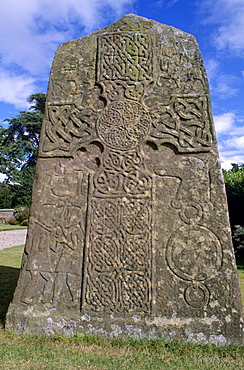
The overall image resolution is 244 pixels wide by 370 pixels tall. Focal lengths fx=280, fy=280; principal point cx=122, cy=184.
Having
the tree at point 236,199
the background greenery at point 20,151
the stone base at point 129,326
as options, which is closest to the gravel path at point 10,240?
the stone base at point 129,326

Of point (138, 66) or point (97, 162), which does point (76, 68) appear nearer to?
point (138, 66)

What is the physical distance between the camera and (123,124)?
11.5 ft

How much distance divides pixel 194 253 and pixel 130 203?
2.96 feet

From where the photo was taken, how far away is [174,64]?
145 inches

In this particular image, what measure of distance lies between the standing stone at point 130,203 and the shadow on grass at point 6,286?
852 mm

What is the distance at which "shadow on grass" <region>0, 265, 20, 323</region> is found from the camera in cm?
378

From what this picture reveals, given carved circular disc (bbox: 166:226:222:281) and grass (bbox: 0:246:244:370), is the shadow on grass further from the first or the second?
carved circular disc (bbox: 166:226:222:281)

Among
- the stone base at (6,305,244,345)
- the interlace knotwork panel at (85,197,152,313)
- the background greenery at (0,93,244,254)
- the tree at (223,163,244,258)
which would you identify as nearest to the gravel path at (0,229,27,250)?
the stone base at (6,305,244,345)

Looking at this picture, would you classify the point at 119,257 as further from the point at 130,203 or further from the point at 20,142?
the point at 20,142

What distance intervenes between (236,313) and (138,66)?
3.14 m

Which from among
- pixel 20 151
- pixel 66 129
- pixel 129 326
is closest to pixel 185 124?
pixel 66 129

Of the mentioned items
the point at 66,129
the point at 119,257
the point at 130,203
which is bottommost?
the point at 119,257

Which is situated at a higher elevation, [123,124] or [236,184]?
[236,184]

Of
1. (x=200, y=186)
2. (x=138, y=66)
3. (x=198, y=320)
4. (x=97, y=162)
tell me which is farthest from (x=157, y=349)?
(x=138, y=66)
